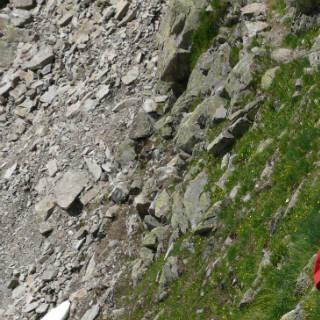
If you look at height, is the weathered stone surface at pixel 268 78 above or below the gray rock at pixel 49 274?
above

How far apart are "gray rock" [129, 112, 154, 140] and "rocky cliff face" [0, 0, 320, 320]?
0.07 metres

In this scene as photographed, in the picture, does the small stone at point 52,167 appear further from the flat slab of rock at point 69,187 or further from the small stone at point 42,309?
the small stone at point 42,309

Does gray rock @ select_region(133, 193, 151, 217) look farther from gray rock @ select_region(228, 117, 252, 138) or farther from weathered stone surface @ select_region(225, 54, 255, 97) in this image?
gray rock @ select_region(228, 117, 252, 138)

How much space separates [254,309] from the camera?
445 inches

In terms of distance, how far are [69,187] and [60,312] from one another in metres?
5.11

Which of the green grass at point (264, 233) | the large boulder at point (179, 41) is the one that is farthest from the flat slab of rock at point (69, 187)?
the green grass at point (264, 233)

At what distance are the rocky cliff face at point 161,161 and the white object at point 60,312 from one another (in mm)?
63

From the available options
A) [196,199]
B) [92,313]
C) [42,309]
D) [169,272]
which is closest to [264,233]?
[169,272]

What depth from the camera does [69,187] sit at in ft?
81.9

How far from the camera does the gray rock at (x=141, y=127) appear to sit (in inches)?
939

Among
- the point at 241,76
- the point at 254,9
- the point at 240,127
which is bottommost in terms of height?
the point at 240,127

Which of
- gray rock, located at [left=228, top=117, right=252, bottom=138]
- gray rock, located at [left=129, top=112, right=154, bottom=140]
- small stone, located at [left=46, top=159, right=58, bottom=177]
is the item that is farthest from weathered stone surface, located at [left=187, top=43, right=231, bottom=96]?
small stone, located at [left=46, top=159, right=58, bottom=177]

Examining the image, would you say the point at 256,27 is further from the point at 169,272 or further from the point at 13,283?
the point at 13,283

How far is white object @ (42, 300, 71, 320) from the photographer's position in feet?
68.7
